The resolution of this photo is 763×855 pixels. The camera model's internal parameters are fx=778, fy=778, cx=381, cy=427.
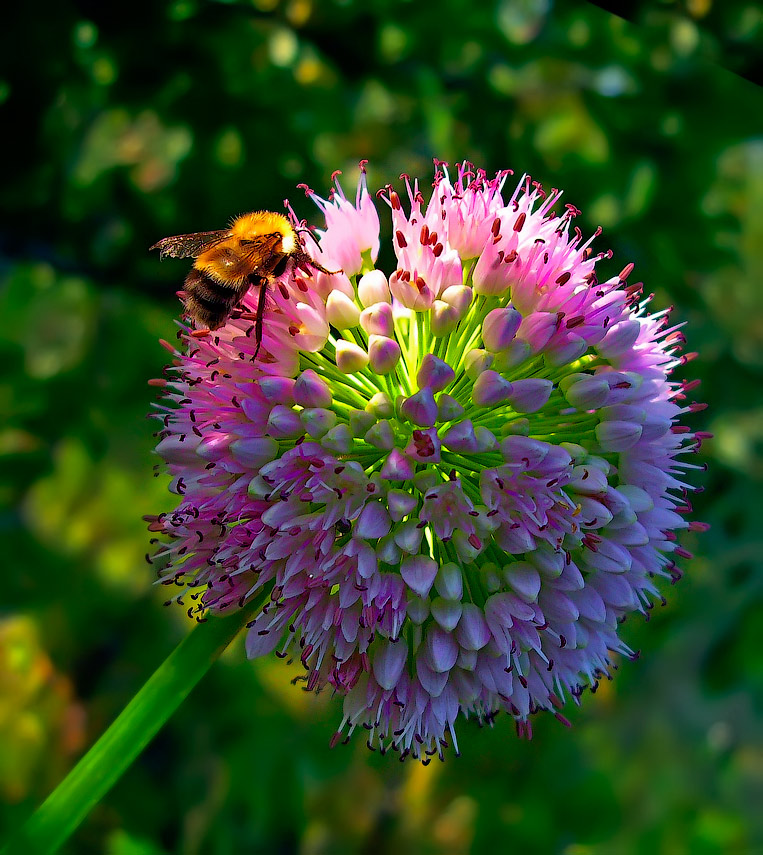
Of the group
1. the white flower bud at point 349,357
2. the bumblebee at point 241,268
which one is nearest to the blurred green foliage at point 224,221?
the bumblebee at point 241,268

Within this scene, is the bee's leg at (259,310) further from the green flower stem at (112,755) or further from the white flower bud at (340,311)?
the green flower stem at (112,755)

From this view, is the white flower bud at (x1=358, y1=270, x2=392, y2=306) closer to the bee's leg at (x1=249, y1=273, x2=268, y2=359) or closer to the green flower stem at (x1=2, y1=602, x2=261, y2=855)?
the bee's leg at (x1=249, y1=273, x2=268, y2=359)

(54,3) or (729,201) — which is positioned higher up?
(729,201)

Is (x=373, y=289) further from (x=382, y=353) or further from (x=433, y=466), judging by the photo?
(x=433, y=466)

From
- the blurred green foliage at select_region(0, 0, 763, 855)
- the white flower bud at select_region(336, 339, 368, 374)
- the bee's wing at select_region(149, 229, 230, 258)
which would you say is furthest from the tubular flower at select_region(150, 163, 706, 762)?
the blurred green foliage at select_region(0, 0, 763, 855)

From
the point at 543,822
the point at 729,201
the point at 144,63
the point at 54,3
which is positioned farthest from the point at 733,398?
the point at 54,3

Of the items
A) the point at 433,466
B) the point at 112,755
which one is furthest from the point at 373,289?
the point at 112,755

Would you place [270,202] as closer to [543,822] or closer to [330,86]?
[330,86]
